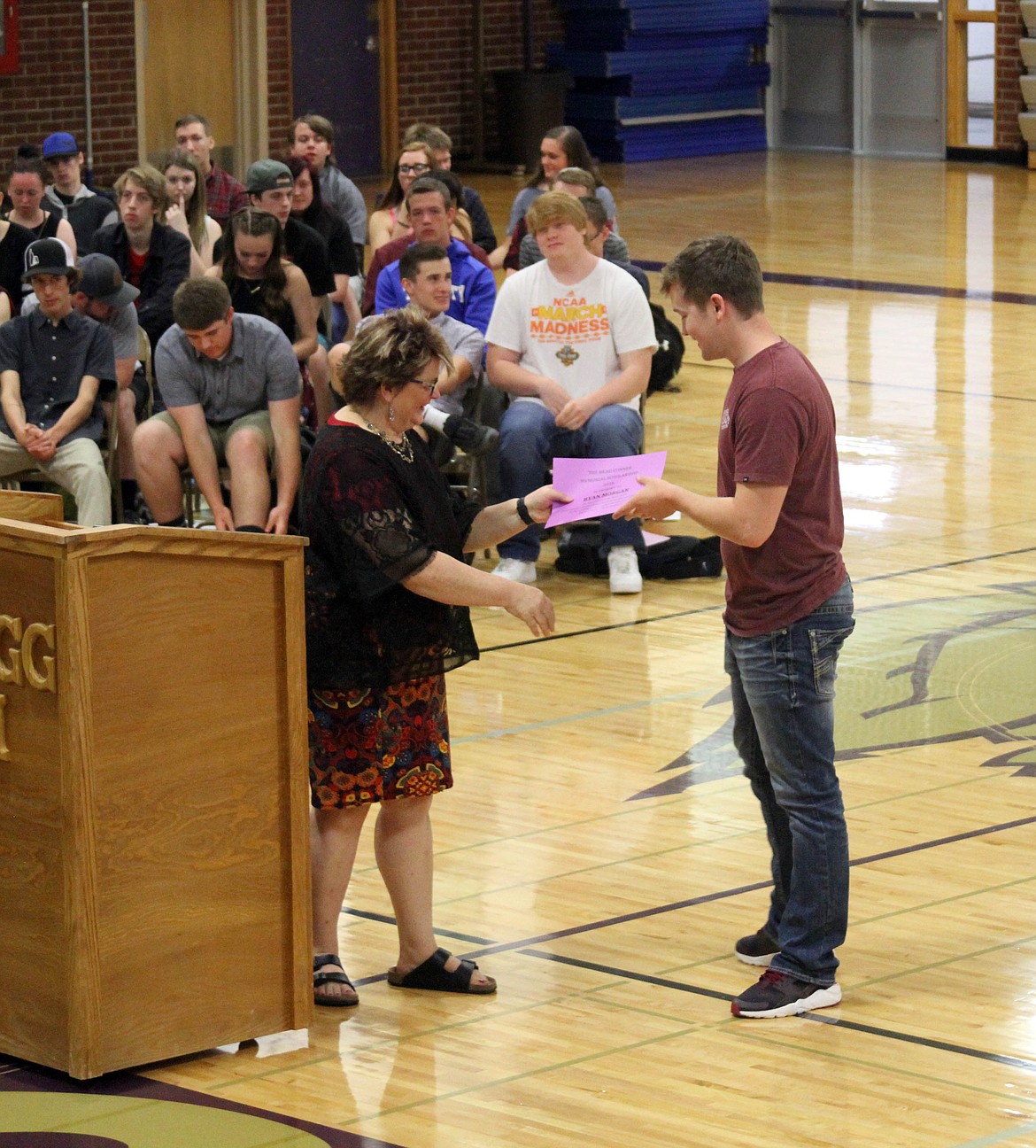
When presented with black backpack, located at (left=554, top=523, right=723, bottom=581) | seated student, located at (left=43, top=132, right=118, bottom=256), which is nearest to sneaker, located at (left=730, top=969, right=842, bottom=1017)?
black backpack, located at (left=554, top=523, right=723, bottom=581)

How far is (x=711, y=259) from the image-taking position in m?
4.11

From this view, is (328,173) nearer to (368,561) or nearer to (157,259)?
(157,259)

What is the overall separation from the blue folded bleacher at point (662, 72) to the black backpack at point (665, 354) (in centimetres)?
1051

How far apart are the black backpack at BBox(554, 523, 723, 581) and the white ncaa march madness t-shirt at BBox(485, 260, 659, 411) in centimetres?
57

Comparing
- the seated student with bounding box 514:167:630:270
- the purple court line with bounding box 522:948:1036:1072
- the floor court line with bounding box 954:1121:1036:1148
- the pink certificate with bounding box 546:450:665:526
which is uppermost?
the seated student with bounding box 514:167:630:270

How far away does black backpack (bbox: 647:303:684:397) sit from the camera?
10773 mm

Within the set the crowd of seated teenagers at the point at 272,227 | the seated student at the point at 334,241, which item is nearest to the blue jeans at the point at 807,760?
the crowd of seated teenagers at the point at 272,227

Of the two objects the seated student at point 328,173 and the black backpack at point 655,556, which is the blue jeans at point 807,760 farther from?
the seated student at point 328,173

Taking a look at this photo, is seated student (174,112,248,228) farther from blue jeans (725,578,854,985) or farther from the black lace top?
blue jeans (725,578,854,985)

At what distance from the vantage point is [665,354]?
36.0ft

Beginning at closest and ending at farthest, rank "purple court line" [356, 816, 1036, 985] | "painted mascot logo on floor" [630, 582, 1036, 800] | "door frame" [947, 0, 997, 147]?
"purple court line" [356, 816, 1036, 985] → "painted mascot logo on floor" [630, 582, 1036, 800] → "door frame" [947, 0, 997, 147]

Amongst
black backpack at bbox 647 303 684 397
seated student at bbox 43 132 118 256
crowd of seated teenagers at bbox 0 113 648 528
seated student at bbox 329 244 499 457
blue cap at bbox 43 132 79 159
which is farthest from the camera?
black backpack at bbox 647 303 684 397

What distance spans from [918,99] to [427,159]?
12774mm

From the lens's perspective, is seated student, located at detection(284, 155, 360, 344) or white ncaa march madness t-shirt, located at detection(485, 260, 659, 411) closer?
white ncaa march madness t-shirt, located at detection(485, 260, 659, 411)
